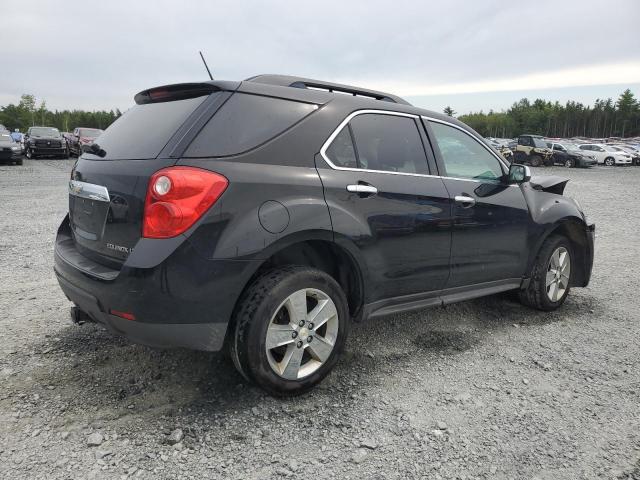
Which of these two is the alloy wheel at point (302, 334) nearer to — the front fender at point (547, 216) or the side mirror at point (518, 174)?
the side mirror at point (518, 174)

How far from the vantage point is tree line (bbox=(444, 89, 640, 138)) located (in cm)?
11312

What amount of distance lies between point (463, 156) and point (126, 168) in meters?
2.47

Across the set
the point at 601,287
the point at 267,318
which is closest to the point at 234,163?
the point at 267,318

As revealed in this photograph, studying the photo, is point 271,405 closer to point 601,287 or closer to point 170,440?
point 170,440

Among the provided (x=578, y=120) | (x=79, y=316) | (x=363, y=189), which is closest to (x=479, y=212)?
(x=363, y=189)

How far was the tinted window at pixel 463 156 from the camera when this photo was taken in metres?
3.72

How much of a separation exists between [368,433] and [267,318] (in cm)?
79

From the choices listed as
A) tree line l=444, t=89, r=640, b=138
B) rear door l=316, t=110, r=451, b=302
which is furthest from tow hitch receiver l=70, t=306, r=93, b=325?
tree line l=444, t=89, r=640, b=138

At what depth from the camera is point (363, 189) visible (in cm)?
304

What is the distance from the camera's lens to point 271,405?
2818mm

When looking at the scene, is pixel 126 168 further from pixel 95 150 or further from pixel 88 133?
pixel 88 133

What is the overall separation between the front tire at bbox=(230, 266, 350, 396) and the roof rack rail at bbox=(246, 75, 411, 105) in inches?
47.5

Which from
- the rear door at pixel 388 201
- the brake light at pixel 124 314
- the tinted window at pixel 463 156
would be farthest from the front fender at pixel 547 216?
the brake light at pixel 124 314

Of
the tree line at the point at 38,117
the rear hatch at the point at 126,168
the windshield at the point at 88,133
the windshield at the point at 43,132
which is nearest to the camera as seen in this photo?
the rear hatch at the point at 126,168
